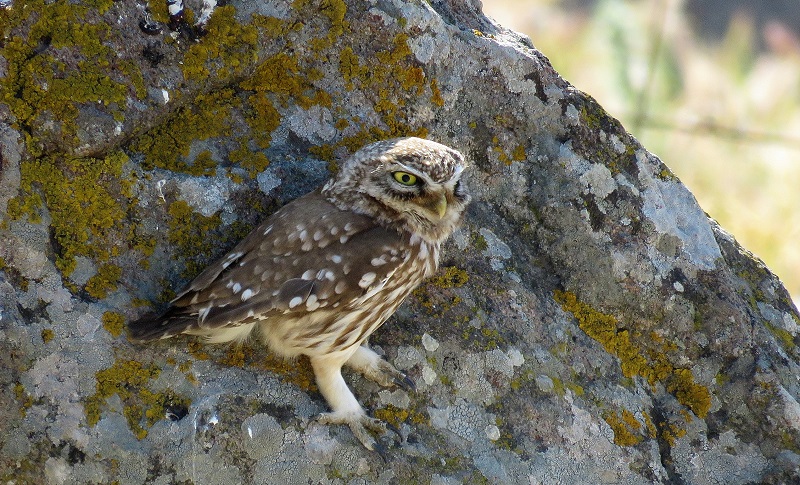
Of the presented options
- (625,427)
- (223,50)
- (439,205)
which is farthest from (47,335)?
(625,427)

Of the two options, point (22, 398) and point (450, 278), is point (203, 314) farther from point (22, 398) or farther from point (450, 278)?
point (450, 278)

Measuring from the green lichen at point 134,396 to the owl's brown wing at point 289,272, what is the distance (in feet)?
0.40

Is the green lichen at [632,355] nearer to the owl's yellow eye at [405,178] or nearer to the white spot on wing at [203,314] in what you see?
the owl's yellow eye at [405,178]

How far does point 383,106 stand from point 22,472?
→ 1.78 metres

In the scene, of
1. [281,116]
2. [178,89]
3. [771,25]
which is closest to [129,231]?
[178,89]

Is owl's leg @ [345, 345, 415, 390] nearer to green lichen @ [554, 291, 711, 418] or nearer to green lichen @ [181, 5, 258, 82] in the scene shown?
green lichen @ [554, 291, 711, 418]

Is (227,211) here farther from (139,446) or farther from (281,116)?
(139,446)

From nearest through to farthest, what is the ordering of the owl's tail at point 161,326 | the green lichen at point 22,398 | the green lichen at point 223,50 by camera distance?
the green lichen at point 22,398 < the owl's tail at point 161,326 < the green lichen at point 223,50

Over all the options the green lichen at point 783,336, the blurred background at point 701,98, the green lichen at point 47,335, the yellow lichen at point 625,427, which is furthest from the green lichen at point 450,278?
the blurred background at point 701,98

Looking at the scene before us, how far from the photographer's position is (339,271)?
2.80 m

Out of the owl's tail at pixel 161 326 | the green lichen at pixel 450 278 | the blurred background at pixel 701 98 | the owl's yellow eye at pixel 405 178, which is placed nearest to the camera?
the owl's tail at pixel 161 326

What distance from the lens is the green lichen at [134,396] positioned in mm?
2633

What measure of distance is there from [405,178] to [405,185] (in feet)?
0.08

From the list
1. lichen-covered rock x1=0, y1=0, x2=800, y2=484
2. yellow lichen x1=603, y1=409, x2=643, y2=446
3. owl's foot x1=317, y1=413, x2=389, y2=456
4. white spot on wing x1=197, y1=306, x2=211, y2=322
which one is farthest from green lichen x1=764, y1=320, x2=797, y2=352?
white spot on wing x1=197, y1=306, x2=211, y2=322
